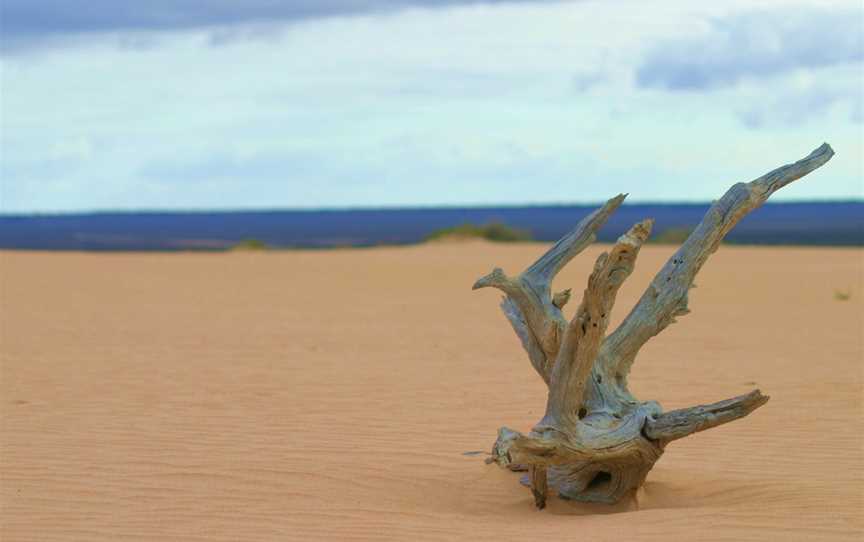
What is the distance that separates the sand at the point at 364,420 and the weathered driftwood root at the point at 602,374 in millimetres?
228

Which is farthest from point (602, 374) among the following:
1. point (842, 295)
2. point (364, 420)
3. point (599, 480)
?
point (842, 295)

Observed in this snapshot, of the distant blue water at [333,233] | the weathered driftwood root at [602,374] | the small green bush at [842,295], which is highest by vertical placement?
the distant blue water at [333,233]

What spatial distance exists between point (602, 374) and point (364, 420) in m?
2.89

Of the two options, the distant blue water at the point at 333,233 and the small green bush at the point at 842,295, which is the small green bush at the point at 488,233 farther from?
the small green bush at the point at 842,295

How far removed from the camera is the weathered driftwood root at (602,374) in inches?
247

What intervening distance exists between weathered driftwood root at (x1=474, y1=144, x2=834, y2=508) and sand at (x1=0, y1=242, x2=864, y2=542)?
0.23 m

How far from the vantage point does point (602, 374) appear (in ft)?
22.0

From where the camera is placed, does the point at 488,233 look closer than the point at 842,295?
No

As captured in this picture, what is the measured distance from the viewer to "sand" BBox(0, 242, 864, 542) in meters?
6.30

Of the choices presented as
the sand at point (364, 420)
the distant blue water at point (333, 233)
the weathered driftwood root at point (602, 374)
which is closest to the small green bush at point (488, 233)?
the distant blue water at point (333, 233)

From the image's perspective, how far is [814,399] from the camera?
10.2m

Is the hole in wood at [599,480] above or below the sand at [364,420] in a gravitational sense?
below

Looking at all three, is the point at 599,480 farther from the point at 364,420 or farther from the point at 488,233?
the point at 488,233

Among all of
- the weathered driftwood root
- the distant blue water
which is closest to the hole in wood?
the weathered driftwood root
